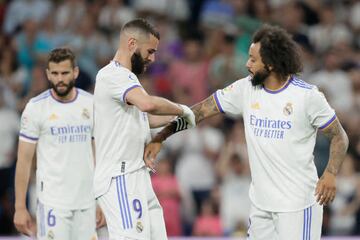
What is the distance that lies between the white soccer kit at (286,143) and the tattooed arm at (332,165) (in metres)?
0.10

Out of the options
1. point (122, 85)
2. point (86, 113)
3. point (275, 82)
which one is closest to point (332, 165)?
point (275, 82)

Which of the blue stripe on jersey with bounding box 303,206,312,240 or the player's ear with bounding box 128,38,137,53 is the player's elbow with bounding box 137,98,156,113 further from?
the blue stripe on jersey with bounding box 303,206,312,240

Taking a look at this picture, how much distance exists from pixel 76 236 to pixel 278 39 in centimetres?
258

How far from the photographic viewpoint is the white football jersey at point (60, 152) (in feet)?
28.6

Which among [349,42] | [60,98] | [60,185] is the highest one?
[349,42]

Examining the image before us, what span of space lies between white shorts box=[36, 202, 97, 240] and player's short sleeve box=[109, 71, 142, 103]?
1.58 meters

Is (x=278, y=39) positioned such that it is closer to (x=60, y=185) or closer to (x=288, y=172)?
(x=288, y=172)

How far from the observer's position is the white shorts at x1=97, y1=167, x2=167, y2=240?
7.62m

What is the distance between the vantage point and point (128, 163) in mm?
7703

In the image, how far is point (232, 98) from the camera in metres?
8.05

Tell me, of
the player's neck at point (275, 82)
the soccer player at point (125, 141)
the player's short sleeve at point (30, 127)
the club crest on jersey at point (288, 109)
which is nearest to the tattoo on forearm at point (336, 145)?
the club crest on jersey at point (288, 109)

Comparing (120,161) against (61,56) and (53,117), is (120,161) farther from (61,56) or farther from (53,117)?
(61,56)

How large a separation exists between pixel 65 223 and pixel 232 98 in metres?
1.92

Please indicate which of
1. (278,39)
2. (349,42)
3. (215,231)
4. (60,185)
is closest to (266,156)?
(278,39)
